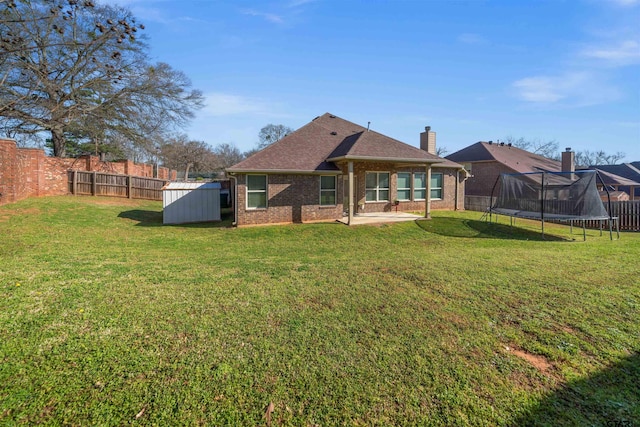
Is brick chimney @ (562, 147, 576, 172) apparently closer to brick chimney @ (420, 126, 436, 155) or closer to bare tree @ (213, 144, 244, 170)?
brick chimney @ (420, 126, 436, 155)

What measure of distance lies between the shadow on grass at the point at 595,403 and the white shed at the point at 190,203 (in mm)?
14308

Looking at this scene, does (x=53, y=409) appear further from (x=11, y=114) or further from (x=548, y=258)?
(x=11, y=114)

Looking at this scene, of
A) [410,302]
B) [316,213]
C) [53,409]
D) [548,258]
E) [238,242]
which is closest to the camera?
[53,409]

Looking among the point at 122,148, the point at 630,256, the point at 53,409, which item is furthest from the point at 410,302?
the point at 122,148

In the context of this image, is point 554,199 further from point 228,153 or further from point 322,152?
point 228,153

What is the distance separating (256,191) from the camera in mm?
13273

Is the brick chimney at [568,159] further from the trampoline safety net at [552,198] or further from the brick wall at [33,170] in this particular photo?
→ the brick wall at [33,170]

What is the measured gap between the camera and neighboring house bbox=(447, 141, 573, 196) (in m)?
24.9

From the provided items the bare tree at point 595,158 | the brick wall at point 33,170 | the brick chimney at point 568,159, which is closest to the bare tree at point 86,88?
the brick wall at point 33,170

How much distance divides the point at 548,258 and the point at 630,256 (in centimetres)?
244

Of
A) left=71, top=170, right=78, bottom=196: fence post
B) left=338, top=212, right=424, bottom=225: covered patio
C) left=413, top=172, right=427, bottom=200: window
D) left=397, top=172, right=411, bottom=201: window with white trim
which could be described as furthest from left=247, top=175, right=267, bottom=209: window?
left=71, top=170, right=78, bottom=196: fence post

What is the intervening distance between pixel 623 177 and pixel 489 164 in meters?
15.1

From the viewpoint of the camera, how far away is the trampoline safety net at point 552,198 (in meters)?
11.5

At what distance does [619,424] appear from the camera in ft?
8.77
